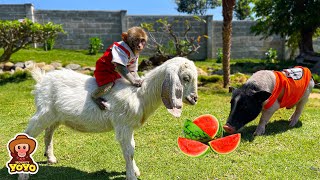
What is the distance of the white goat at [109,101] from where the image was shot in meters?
3.60

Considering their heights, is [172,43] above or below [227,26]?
below

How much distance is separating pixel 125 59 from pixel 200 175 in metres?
1.75

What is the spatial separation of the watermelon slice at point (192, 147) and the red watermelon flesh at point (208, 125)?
0.32 meters

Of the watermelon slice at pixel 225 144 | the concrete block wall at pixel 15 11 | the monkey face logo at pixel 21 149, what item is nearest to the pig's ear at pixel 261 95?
the watermelon slice at pixel 225 144

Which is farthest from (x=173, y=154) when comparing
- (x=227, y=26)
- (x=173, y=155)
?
(x=227, y=26)

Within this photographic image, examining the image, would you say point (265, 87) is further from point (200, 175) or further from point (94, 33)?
point (94, 33)

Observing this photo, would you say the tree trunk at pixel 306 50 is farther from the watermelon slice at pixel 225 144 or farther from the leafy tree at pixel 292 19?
the watermelon slice at pixel 225 144

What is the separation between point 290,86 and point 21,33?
27.9 ft

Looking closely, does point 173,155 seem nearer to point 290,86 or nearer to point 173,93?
point 173,93

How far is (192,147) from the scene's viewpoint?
3828 mm

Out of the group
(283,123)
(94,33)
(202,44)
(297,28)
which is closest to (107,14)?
(94,33)

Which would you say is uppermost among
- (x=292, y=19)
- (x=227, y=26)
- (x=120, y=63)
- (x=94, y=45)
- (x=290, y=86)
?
(x=292, y=19)

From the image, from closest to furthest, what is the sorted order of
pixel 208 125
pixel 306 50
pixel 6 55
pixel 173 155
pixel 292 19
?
pixel 208 125, pixel 173 155, pixel 6 55, pixel 292 19, pixel 306 50

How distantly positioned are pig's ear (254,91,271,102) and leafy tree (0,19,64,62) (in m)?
7.97
